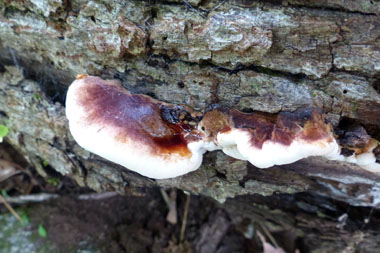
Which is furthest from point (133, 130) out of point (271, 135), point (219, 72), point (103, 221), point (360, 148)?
point (103, 221)

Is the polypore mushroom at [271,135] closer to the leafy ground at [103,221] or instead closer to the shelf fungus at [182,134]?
the shelf fungus at [182,134]

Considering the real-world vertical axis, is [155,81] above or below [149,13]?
below

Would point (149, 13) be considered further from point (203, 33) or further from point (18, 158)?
point (18, 158)

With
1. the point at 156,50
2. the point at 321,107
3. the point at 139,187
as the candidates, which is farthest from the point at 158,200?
the point at 321,107

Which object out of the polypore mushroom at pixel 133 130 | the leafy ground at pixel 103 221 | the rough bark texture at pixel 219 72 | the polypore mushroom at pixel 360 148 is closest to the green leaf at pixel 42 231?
the leafy ground at pixel 103 221

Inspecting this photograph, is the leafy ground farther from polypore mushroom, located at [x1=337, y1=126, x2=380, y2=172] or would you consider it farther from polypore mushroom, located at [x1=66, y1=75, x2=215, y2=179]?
polypore mushroom, located at [x1=337, y1=126, x2=380, y2=172]

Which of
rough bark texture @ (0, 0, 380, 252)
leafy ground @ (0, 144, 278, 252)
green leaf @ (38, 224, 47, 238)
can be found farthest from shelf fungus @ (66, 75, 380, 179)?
green leaf @ (38, 224, 47, 238)

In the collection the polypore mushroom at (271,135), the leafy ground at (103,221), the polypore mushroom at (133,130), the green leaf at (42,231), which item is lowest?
the green leaf at (42,231)
